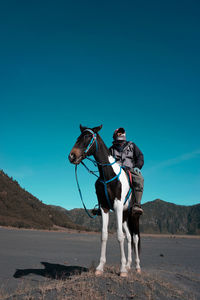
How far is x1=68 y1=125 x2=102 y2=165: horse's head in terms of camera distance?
5.95 meters

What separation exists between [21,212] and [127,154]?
23.6 m

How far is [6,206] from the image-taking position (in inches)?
1107

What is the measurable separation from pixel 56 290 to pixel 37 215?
25484 millimetres

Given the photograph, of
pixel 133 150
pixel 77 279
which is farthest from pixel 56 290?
pixel 133 150

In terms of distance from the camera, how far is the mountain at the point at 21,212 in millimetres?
25016

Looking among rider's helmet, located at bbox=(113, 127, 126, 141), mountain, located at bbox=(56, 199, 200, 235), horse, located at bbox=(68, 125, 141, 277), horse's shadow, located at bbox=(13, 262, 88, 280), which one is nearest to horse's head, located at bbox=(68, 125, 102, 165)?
horse, located at bbox=(68, 125, 141, 277)

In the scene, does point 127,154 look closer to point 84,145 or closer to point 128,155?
point 128,155

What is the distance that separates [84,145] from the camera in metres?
6.20

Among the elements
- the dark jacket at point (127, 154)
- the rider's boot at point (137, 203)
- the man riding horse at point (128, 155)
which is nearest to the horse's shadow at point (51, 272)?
the rider's boot at point (137, 203)

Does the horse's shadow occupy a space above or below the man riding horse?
below

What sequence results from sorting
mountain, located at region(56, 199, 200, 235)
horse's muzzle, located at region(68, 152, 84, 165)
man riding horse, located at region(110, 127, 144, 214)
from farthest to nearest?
mountain, located at region(56, 199, 200, 235) < man riding horse, located at region(110, 127, 144, 214) < horse's muzzle, located at region(68, 152, 84, 165)

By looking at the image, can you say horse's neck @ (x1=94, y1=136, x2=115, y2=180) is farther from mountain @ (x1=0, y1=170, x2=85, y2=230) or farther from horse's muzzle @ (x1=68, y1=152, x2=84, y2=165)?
mountain @ (x1=0, y1=170, x2=85, y2=230)

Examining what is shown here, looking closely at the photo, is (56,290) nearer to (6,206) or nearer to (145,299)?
(145,299)

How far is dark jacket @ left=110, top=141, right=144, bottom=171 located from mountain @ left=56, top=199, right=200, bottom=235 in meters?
129
